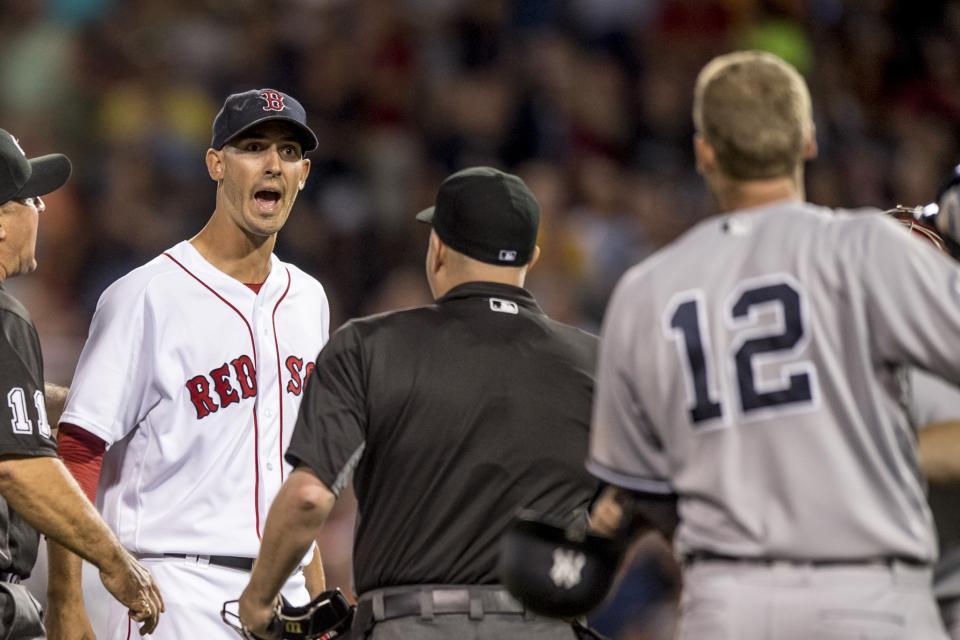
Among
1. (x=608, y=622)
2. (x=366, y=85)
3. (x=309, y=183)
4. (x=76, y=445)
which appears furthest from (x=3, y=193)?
(x=366, y=85)

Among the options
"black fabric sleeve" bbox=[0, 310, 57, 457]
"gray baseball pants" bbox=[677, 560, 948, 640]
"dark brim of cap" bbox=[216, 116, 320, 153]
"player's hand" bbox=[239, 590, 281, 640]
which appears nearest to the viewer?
"gray baseball pants" bbox=[677, 560, 948, 640]

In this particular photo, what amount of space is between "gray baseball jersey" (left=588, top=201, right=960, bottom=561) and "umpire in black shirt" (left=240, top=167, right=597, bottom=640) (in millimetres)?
705

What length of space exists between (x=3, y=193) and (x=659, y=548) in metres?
4.32

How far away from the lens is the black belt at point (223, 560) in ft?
14.2

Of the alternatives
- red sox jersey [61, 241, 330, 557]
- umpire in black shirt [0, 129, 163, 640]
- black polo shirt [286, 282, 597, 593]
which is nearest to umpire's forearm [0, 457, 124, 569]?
umpire in black shirt [0, 129, 163, 640]

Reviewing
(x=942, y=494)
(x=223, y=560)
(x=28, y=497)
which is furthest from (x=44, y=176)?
(x=942, y=494)

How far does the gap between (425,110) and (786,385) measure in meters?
7.81

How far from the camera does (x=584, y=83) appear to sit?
33.4ft

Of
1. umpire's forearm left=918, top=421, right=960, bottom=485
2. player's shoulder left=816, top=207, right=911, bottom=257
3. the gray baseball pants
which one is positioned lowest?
the gray baseball pants

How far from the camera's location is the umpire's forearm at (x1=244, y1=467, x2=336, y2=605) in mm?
3379

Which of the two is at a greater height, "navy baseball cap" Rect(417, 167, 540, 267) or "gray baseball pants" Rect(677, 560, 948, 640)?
"navy baseball cap" Rect(417, 167, 540, 267)

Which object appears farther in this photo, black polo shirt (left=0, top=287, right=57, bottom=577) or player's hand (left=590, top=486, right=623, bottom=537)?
black polo shirt (left=0, top=287, right=57, bottom=577)

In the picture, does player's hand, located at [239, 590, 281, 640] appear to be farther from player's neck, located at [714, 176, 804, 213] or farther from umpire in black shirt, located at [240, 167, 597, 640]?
player's neck, located at [714, 176, 804, 213]

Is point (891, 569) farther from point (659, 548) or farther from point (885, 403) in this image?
point (659, 548)
